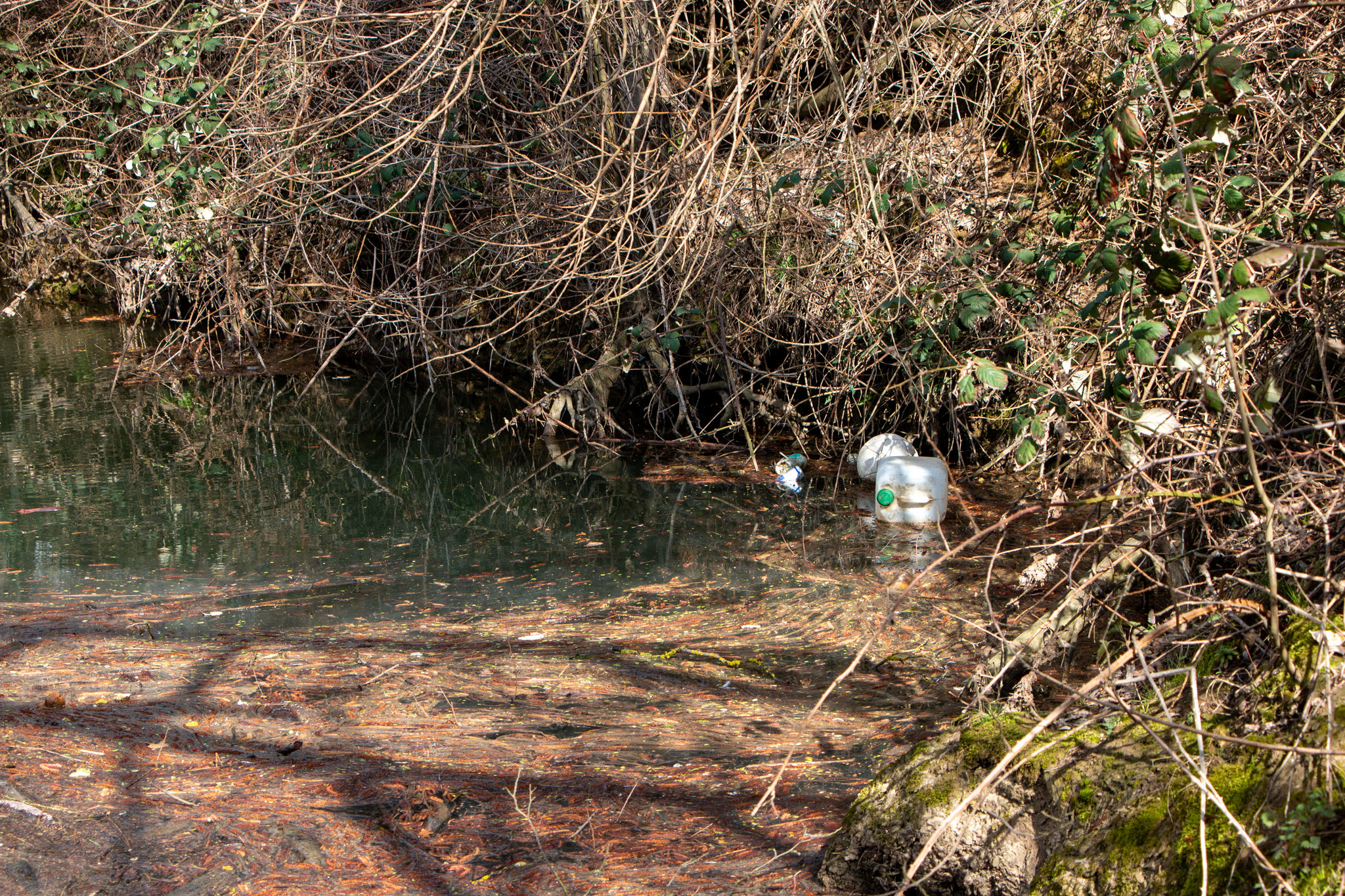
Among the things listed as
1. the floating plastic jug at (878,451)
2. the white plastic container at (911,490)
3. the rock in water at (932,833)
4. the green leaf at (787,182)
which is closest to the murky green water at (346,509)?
the white plastic container at (911,490)

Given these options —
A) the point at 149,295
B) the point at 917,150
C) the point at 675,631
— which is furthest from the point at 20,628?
the point at 149,295

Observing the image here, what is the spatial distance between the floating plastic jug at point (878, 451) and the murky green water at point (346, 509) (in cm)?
38

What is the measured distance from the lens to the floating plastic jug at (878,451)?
822 centimetres

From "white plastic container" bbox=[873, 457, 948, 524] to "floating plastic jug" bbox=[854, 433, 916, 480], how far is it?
40 centimetres

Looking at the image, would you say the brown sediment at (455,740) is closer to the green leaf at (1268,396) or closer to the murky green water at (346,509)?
the murky green water at (346,509)

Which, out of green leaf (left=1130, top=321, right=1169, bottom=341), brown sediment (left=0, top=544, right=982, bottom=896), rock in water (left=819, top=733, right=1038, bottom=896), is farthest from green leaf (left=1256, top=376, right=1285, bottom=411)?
brown sediment (left=0, top=544, right=982, bottom=896)

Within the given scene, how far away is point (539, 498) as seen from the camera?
8.59 m

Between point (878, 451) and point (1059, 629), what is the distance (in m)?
4.55

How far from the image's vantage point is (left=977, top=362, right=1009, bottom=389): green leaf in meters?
3.83

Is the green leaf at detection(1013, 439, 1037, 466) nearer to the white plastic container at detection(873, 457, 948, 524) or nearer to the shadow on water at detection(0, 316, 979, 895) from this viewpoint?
the shadow on water at detection(0, 316, 979, 895)

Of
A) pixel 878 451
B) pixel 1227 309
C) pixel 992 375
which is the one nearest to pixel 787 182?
pixel 878 451

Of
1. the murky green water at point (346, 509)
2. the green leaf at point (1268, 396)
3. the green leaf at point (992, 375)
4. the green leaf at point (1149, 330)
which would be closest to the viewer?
the green leaf at point (1268, 396)

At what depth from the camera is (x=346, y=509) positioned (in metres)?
8.27

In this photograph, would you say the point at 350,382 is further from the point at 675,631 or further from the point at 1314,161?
the point at 1314,161
